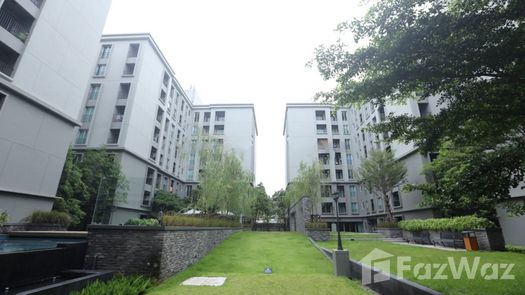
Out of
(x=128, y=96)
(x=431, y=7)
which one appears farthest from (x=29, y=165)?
(x=431, y=7)

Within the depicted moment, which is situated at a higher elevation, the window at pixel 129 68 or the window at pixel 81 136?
the window at pixel 129 68

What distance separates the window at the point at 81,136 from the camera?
1040 inches

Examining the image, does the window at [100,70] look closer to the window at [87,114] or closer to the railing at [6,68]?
the window at [87,114]

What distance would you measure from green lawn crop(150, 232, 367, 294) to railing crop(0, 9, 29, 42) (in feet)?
60.3

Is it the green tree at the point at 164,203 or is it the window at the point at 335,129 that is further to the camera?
the window at the point at 335,129

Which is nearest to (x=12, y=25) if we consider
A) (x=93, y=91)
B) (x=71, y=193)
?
(x=71, y=193)

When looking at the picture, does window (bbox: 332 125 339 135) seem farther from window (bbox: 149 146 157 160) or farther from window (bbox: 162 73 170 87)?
window (bbox: 149 146 157 160)

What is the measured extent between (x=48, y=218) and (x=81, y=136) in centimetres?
1421

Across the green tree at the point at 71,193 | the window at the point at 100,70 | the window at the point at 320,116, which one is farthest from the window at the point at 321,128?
the green tree at the point at 71,193

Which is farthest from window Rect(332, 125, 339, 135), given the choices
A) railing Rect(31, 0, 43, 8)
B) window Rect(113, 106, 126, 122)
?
railing Rect(31, 0, 43, 8)

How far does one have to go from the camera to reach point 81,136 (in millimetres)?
26625

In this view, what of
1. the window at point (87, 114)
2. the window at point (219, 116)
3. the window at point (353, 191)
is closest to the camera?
the window at point (87, 114)

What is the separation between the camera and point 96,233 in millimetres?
9039

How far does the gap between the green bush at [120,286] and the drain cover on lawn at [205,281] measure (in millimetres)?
1363
